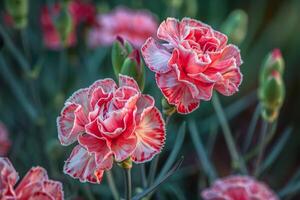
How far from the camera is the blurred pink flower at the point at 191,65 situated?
64 cm

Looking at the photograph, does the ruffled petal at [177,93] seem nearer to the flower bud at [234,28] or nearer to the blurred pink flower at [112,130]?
the blurred pink flower at [112,130]

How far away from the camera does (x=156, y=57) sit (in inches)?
25.5

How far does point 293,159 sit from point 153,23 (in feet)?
1.46

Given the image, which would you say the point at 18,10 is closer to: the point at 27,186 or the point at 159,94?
the point at 159,94

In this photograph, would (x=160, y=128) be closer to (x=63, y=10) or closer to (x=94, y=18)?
(x=63, y=10)

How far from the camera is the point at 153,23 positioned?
1471mm

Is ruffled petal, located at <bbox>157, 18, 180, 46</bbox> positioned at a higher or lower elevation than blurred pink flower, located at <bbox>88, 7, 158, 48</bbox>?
higher

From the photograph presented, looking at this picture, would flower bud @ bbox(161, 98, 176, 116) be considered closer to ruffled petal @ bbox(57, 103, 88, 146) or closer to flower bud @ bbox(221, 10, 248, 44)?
ruffled petal @ bbox(57, 103, 88, 146)

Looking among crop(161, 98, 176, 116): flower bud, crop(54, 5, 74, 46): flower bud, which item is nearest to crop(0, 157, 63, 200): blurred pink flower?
crop(161, 98, 176, 116): flower bud

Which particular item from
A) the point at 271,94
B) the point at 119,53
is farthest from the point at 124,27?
the point at 119,53

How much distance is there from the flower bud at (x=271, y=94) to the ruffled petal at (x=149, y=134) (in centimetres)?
33

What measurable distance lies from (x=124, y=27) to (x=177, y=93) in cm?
82

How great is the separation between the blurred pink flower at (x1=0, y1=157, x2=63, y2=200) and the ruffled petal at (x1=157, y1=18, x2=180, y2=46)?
0.60 feet

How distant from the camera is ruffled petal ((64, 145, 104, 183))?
0.62 meters
